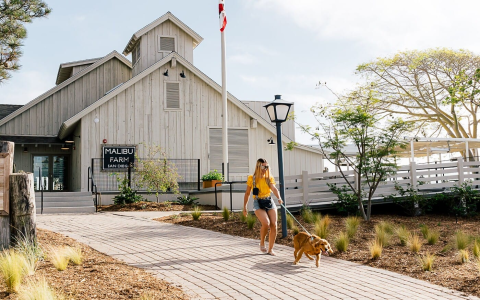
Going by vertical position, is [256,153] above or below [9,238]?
above

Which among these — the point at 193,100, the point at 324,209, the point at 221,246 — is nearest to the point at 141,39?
the point at 193,100

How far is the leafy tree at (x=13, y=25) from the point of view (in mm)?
17453

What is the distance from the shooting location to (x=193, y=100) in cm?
2394

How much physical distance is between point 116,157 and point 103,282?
1678 cm

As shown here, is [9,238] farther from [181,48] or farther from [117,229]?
[181,48]

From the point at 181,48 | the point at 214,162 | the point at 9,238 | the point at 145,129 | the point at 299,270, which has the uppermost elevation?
the point at 181,48

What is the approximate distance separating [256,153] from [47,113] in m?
11.9

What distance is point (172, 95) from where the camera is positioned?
77.9 feet

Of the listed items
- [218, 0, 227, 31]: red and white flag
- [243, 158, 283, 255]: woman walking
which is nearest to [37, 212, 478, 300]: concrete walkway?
[243, 158, 283, 255]: woman walking

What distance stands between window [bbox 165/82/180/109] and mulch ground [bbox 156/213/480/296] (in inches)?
387

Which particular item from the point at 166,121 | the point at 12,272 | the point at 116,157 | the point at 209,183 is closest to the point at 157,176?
the point at 209,183

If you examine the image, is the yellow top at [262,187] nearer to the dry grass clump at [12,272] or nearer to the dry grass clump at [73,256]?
the dry grass clump at [73,256]

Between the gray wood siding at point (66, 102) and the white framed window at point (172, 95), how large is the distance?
6.84m

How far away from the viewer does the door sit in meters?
26.9
